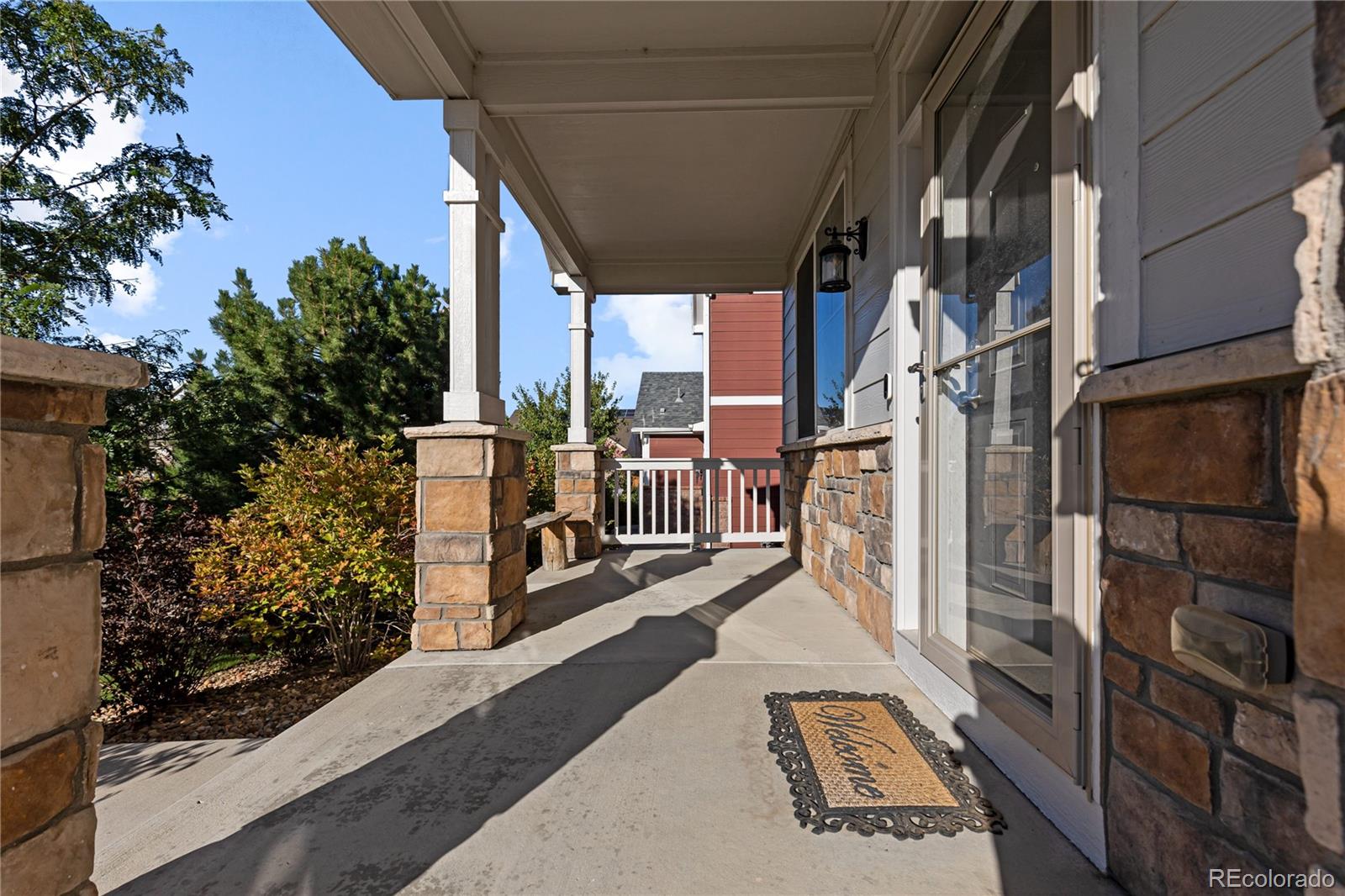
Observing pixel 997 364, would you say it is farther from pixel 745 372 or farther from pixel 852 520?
pixel 745 372

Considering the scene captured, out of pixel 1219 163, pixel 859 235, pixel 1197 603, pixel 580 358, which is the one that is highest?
pixel 859 235

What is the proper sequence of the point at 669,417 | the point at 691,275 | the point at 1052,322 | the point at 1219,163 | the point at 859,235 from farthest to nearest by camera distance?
the point at 669,417 → the point at 691,275 → the point at 859,235 → the point at 1052,322 → the point at 1219,163

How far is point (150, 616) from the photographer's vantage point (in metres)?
3.81

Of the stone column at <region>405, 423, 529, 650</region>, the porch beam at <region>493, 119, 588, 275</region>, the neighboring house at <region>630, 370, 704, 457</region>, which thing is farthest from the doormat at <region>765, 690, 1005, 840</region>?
the neighboring house at <region>630, 370, 704, 457</region>

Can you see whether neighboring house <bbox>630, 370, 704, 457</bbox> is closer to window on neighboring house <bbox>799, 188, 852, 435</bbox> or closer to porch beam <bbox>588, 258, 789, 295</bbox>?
porch beam <bbox>588, 258, 789, 295</bbox>

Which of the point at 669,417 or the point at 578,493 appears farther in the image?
the point at 669,417

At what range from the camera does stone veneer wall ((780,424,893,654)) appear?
104 inches

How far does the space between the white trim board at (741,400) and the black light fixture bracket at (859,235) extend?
7.37 meters

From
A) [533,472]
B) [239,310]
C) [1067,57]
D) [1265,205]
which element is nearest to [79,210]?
[239,310]

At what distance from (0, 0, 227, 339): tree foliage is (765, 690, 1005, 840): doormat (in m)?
7.14

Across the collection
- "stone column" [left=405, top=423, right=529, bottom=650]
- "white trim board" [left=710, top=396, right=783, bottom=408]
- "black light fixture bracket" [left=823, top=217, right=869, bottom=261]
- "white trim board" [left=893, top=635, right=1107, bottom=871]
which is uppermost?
"black light fixture bracket" [left=823, top=217, right=869, bottom=261]

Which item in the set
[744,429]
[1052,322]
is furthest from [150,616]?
[744,429]

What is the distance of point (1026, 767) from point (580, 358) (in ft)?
15.1

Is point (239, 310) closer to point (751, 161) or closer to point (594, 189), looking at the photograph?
point (594, 189)
